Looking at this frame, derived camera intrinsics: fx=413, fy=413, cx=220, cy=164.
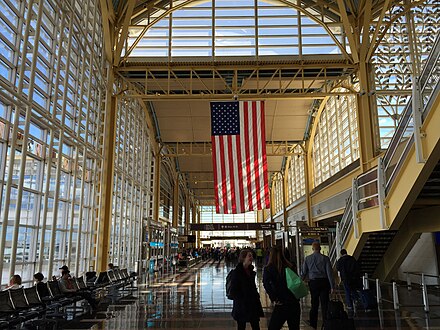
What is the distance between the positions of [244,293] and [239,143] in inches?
487

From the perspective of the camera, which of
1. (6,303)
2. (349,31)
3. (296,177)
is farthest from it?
(296,177)

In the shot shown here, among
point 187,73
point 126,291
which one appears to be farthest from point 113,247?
point 187,73

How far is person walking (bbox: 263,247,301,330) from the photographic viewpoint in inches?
212

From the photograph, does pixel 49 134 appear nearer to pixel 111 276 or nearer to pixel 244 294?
pixel 111 276

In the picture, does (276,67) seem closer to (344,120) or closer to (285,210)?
(344,120)

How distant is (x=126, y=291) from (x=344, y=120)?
51.1 ft

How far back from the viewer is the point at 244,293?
542 centimetres

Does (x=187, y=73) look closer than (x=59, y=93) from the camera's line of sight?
No

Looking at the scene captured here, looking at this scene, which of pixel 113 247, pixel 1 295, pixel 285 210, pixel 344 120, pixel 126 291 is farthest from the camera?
pixel 285 210

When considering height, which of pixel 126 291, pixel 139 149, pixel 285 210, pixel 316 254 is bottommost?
pixel 126 291

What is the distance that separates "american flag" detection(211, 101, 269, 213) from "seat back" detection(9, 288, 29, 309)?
33.9 ft

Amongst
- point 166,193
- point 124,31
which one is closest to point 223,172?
point 124,31

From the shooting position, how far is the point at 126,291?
1630 cm

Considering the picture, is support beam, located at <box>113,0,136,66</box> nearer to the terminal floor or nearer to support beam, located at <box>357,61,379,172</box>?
support beam, located at <box>357,61,379,172</box>
